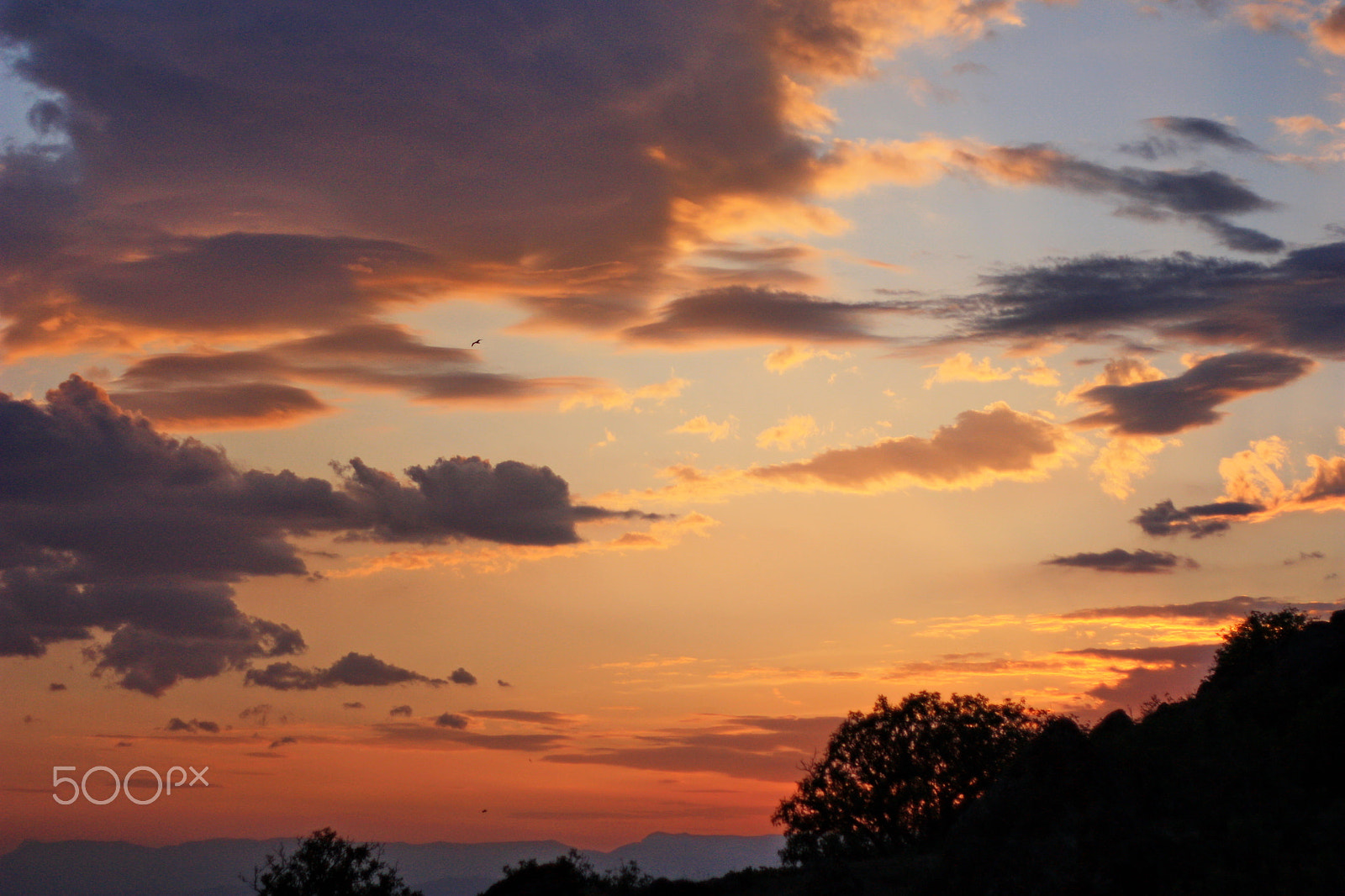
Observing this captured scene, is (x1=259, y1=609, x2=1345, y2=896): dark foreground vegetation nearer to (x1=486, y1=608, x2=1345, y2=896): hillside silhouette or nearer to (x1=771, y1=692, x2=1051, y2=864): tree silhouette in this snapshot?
(x1=486, y1=608, x2=1345, y2=896): hillside silhouette

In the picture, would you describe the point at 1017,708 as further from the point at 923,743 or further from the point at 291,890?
the point at 291,890

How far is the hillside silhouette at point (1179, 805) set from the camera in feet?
102

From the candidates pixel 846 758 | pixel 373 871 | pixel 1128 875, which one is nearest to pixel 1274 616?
pixel 846 758

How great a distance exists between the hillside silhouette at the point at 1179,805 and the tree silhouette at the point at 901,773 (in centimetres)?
3211

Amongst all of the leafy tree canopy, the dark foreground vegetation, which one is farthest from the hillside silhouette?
the leafy tree canopy

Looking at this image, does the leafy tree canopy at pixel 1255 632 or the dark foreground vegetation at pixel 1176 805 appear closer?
the dark foreground vegetation at pixel 1176 805

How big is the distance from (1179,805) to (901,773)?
43.8 metres

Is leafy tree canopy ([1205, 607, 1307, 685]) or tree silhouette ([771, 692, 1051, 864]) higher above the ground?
leafy tree canopy ([1205, 607, 1307, 685])

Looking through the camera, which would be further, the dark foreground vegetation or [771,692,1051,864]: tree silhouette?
[771,692,1051,864]: tree silhouette

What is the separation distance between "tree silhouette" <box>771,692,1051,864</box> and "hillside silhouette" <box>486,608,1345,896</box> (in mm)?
32112

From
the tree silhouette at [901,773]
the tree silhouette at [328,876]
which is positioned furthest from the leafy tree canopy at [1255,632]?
the tree silhouette at [328,876]

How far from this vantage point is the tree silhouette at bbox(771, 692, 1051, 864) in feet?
240

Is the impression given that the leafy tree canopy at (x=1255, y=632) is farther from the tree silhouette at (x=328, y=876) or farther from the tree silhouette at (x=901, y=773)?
the tree silhouette at (x=328, y=876)

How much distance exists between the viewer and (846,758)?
261 feet
